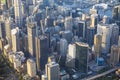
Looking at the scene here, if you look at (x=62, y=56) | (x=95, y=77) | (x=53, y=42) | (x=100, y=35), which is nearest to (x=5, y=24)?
(x=53, y=42)

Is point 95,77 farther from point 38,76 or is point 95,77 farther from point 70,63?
point 38,76

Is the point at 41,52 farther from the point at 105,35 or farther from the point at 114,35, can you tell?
the point at 114,35

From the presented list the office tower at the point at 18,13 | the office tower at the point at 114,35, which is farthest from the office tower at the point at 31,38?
the office tower at the point at 114,35

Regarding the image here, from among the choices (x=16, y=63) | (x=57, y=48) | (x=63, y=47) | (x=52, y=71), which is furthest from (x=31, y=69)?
(x=57, y=48)

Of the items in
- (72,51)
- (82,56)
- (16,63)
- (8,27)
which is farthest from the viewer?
(8,27)

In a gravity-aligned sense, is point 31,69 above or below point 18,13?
below

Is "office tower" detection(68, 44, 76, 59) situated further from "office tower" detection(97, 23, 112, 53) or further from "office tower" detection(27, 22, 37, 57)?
"office tower" detection(97, 23, 112, 53)

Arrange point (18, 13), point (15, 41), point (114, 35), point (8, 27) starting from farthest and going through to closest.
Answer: point (18, 13) < point (8, 27) < point (114, 35) < point (15, 41)
